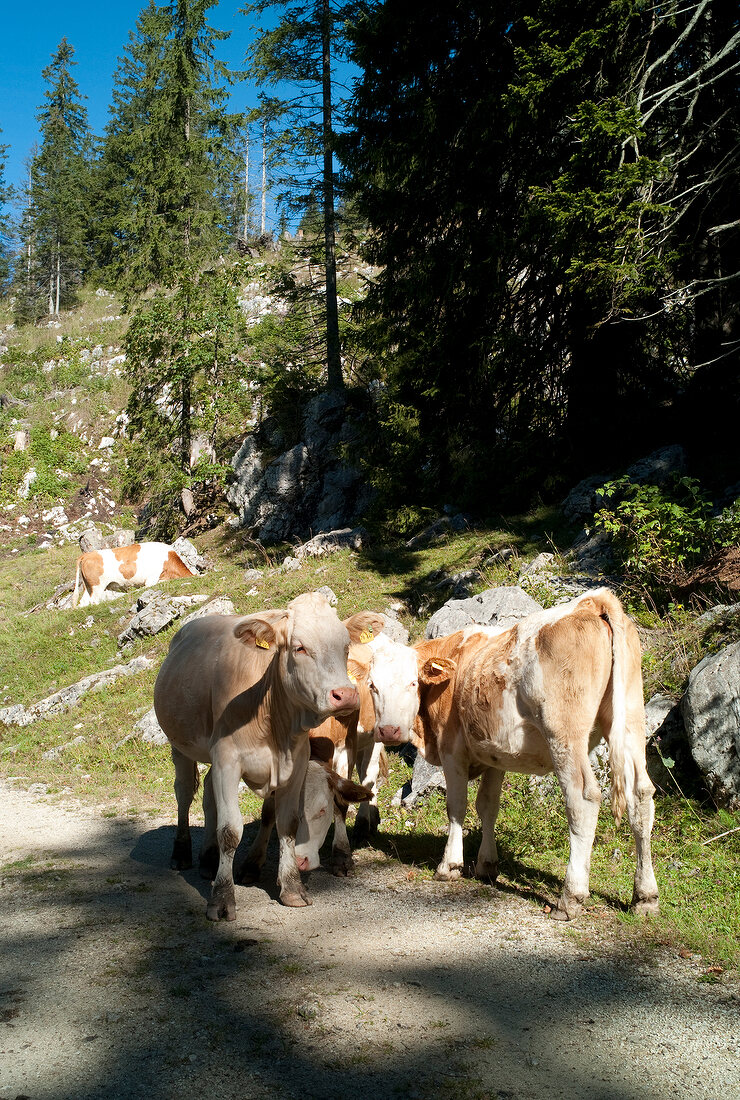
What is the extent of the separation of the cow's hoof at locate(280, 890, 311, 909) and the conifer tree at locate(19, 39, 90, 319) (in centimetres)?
4918

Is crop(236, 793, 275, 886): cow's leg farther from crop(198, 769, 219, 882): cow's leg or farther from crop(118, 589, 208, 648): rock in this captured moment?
crop(118, 589, 208, 648): rock

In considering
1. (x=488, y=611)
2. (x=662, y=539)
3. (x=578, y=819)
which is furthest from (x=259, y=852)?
(x=662, y=539)

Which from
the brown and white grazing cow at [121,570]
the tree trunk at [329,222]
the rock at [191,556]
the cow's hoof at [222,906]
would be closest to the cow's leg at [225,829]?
the cow's hoof at [222,906]

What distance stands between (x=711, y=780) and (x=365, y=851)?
113 inches

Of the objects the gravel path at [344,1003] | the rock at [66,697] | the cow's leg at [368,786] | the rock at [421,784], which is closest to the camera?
the gravel path at [344,1003]

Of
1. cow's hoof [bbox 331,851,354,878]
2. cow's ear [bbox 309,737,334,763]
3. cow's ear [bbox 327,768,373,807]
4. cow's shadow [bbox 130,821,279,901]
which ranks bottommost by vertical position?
cow's shadow [bbox 130,821,279,901]

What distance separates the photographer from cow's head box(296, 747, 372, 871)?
6.02m

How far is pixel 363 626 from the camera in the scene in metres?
5.60

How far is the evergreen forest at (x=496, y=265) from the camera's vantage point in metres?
11.7

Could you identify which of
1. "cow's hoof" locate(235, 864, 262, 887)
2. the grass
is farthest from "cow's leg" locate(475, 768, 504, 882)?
"cow's hoof" locate(235, 864, 262, 887)

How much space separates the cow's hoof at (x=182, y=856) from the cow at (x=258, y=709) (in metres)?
0.14

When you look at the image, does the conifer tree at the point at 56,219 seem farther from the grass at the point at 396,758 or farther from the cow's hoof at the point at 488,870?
the cow's hoof at the point at 488,870

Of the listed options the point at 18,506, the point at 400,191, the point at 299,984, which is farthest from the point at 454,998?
the point at 18,506

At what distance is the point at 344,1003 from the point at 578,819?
6.30 feet
